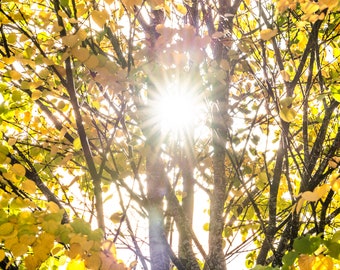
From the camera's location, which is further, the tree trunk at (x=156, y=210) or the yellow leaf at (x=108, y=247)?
the tree trunk at (x=156, y=210)

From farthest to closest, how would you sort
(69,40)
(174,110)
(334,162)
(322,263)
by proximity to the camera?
1. (174,110)
2. (334,162)
3. (69,40)
4. (322,263)

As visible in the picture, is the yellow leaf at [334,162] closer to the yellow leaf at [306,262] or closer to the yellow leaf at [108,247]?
the yellow leaf at [306,262]

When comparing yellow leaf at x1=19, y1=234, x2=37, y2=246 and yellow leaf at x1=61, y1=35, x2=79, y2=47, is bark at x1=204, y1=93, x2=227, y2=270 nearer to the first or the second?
yellow leaf at x1=61, y1=35, x2=79, y2=47

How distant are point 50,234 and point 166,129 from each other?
49.9 inches

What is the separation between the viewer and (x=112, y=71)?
2.20 metres

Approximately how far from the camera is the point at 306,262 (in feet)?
5.32

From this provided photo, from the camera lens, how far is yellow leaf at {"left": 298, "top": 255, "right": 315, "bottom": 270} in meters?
1.62

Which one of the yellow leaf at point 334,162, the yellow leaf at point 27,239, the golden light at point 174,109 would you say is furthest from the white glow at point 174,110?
the yellow leaf at point 27,239

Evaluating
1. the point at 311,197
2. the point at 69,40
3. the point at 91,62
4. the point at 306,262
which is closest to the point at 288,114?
the point at 311,197

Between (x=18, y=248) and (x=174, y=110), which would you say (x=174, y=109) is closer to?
(x=174, y=110)

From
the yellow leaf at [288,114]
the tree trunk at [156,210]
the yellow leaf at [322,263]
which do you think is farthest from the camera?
the tree trunk at [156,210]

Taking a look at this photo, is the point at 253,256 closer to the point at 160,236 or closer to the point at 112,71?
the point at 160,236

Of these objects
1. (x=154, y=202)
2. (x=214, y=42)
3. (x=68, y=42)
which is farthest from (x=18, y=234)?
(x=214, y=42)

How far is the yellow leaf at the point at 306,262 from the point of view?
1617 millimetres
